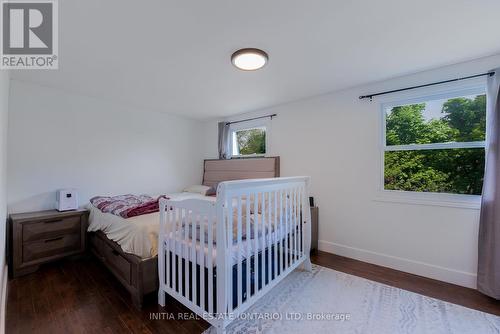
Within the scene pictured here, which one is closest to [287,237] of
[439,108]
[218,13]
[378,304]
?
[378,304]

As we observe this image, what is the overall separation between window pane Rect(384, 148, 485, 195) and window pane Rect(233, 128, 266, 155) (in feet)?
6.32

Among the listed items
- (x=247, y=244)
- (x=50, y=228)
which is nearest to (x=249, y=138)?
(x=247, y=244)

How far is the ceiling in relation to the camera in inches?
54.1

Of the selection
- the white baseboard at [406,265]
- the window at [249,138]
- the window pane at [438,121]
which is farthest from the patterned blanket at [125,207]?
the window pane at [438,121]

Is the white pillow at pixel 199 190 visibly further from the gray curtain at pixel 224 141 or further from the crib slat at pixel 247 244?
the crib slat at pixel 247 244

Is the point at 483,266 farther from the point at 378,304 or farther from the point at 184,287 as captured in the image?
the point at 184,287

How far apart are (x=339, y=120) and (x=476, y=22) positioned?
1.45m

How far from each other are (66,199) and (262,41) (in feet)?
9.76

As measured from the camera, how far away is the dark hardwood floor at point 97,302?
5.13 ft

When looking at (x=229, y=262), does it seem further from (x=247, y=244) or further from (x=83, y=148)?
(x=83, y=148)

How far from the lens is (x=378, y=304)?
181 cm

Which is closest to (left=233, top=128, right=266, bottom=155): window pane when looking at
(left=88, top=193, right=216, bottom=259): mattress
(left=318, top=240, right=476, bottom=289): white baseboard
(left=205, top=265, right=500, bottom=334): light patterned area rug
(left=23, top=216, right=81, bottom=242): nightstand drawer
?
(left=318, top=240, right=476, bottom=289): white baseboard

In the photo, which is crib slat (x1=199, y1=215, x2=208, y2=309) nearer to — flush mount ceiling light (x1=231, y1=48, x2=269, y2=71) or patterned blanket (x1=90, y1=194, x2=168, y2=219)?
patterned blanket (x1=90, y1=194, x2=168, y2=219)

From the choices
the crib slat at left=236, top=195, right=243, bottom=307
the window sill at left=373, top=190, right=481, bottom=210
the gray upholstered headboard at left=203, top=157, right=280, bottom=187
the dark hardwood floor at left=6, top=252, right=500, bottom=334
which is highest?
the gray upholstered headboard at left=203, top=157, right=280, bottom=187
